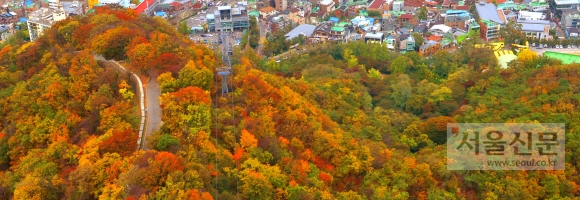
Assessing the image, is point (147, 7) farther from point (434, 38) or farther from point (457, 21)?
point (457, 21)

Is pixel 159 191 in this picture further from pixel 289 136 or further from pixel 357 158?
pixel 357 158

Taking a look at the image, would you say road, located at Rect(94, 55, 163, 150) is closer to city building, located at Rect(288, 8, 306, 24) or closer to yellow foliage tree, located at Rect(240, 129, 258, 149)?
yellow foliage tree, located at Rect(240, 129, 258, 149)

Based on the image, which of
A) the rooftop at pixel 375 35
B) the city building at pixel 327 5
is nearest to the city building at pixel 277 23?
the city building at pixel 327 5

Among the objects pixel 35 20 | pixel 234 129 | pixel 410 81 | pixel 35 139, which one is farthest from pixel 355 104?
pixel 35 20

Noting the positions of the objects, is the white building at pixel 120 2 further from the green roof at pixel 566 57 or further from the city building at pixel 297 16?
the green roof at pixel 566 57

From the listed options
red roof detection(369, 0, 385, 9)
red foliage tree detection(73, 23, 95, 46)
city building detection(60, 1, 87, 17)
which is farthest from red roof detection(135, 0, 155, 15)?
red foliage tree detection(73, 23, 95, 46)

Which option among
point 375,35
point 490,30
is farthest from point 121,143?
point 490,30
